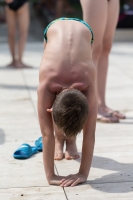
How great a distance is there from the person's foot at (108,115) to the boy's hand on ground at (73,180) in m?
1.60

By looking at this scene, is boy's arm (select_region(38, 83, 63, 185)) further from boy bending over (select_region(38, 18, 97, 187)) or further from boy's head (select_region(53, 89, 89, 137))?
boy's head (select_region(53, 89, 89, 137))

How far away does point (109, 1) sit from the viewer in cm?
498

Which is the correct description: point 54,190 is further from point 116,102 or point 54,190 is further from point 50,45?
point 116,102

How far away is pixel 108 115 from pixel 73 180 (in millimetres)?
1742

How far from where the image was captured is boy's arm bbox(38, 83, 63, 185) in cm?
355

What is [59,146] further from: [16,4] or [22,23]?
[22,23]

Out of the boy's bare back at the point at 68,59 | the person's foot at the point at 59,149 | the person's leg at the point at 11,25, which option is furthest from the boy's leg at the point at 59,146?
the person's leg at the point at 11,25

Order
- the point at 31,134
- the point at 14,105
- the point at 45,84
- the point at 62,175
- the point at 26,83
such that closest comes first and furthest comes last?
the point at 45,84
the point at 62,175
the point at 31,134
the point at 14,105
the point at 26,83

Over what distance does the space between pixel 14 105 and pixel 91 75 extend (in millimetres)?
2462

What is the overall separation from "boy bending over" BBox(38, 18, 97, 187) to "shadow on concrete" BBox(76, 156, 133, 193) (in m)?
0.14

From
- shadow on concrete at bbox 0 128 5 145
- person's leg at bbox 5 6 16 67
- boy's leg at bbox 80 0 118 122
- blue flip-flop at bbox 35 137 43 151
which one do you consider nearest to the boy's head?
blue flip-flop at bbox 35 137 43 151

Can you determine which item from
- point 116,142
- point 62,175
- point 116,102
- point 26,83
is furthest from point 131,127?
point 26,83

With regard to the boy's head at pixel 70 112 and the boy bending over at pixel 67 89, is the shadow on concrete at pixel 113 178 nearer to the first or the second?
the boy bending over at pixel 67 89

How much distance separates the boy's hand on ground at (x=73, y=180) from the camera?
363cm
